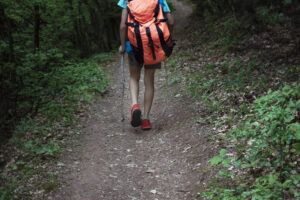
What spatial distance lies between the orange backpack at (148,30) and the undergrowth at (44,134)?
6.36 feet

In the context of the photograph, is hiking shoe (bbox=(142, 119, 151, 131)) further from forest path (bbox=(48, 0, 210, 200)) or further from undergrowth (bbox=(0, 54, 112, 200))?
undergrowth (bbox=(0, 54, 112, 200))

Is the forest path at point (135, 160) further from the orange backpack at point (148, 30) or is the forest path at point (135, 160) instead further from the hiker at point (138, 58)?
the orange backpack at point (148, 30)

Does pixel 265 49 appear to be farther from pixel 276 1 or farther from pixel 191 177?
pixel 191 177

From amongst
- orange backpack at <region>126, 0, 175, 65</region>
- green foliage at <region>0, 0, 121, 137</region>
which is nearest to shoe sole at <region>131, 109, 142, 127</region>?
orange backpack at <region>126, 0, 175, 65</region>

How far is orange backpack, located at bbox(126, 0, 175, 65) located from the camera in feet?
13.0

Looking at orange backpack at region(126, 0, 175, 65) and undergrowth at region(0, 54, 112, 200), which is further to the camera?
orange backpack at region(126, 0, 175, 65)

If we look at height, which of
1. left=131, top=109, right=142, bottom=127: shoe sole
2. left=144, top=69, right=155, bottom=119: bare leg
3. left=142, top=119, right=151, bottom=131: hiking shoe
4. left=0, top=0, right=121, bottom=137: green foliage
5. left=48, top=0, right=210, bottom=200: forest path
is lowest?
left=48, top=0, right=210, bottom=200: forest path

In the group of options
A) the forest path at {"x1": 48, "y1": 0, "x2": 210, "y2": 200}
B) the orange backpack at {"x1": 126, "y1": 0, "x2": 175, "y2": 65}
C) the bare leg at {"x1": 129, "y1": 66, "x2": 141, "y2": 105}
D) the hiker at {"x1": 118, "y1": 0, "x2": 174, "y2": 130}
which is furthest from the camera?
the bare leg at {"x1": 129, "y1": 66, "x2": 141, "y2": 105}

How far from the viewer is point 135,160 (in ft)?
12.6

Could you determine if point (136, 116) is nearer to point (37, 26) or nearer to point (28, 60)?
point (28, 60)

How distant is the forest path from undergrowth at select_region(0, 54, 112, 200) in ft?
0.89

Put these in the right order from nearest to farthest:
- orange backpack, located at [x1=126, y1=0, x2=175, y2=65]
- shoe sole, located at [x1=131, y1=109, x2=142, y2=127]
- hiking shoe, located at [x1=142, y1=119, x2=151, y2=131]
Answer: orange backpack, located at [x1=126, y1=0, x2=175, y2=65] < shoe sole, located at [x1=131, y1=109, x2=142, y2=127] < hiking shoe, located at [x1=142, y1=119, x2=151, y2=131]

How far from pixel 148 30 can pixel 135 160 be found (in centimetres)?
191

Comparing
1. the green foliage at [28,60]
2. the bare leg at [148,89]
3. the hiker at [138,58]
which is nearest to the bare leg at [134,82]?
the hiker at [138,58]
